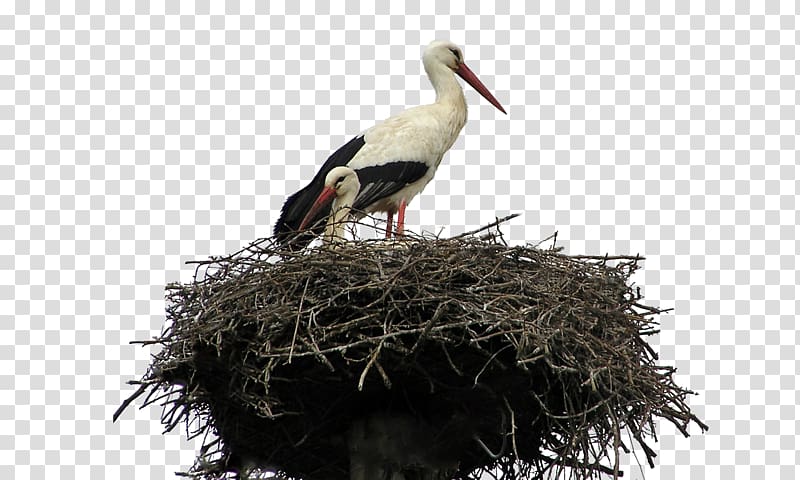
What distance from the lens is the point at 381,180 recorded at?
9008 millimetres

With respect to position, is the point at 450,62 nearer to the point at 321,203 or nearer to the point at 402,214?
the point at 402,214

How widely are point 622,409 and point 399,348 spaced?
1080 mm

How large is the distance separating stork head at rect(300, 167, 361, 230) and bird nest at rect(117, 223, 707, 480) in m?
Result: 1.38

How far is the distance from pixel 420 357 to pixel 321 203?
204cm

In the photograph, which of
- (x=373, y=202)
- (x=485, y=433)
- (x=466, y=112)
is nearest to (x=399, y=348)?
(x=485, y=433)

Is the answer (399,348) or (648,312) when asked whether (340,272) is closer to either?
(399,348)

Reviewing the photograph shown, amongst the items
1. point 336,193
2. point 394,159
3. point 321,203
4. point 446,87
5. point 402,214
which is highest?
point 446,87

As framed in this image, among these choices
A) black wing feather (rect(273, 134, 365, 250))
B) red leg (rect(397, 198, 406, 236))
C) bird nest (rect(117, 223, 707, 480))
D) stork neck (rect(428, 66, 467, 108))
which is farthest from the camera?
stork neck (rect(428, 66, 467, 108))

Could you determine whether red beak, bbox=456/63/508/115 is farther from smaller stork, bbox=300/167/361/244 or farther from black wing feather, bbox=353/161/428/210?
smaller stork, bbox=300/167/361/244

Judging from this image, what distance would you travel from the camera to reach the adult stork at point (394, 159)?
29.4ft

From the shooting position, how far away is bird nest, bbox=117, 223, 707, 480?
6574 mm

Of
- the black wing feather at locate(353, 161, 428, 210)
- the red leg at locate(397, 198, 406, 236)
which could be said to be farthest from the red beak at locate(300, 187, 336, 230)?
the red leg at locate(397, 198, 406, 236)

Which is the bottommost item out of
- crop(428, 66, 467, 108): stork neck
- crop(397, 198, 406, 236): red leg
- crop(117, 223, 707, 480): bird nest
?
→ crop(117, 223, 707, 480): bird nest

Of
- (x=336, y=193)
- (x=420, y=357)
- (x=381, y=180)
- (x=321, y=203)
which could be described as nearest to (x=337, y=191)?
(x=336, y=193)
